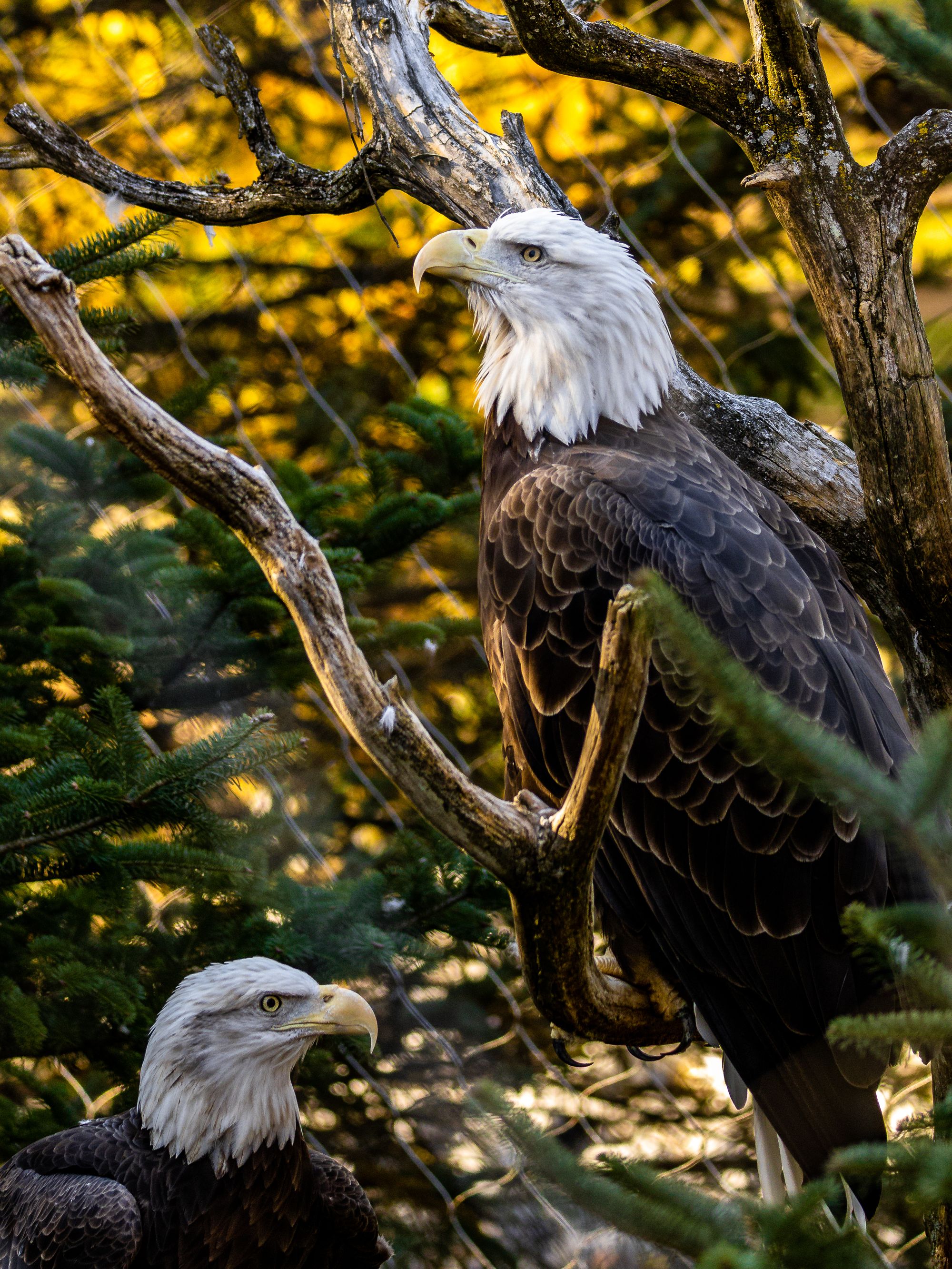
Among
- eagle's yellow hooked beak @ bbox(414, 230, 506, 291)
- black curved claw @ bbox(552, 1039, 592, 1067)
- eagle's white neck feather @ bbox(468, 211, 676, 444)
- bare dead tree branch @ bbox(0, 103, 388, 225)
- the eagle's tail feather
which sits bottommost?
the eagle's tail feather

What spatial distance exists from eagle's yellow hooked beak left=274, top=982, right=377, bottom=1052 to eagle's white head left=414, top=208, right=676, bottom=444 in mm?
849

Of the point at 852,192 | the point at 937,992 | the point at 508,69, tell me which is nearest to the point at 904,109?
the point at 508,69

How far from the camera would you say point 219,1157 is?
1680 mm

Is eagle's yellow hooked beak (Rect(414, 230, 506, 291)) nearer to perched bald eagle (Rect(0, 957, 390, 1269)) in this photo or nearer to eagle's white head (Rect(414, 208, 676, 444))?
eagle's white head (Rect(414, 208, 676, 444))

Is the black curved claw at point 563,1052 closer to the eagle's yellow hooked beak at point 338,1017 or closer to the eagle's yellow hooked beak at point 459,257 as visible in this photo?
the eagle's yellow hooked beak at point 338,1017

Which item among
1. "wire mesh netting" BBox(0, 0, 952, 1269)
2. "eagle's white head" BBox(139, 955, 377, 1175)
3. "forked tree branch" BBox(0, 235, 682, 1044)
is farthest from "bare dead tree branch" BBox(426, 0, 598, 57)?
"eagle's white head" BBox(139, 955, 377, 1175)

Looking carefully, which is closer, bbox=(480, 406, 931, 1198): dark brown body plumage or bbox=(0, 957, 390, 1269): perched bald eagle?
bbox=(480, 406, 931, 1198): dark brown body plumage

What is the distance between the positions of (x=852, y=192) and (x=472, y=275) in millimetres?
619

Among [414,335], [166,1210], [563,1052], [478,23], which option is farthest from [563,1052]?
[414,335]

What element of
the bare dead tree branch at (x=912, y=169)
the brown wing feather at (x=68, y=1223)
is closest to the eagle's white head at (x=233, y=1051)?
the brown wing feather at (x=68, y=1223)

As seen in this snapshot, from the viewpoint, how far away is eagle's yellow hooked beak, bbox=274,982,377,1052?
66.7 inches

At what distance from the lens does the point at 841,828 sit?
4.75 ft

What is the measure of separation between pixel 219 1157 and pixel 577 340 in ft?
4.18

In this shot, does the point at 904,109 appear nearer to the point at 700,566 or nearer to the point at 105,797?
the point at 700,566
